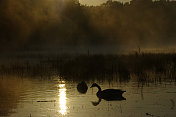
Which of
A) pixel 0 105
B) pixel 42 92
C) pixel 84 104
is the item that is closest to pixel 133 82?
pixel 42 92

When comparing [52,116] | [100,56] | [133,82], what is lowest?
[52,116]

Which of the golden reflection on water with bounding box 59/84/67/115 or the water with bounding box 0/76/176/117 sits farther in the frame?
the golden reflection on water with bounding box 59/84/67/115

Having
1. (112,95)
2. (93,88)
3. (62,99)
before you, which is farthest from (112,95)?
(93,88)

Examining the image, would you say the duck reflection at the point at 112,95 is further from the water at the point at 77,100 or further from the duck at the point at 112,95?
the water at the point at 77,100

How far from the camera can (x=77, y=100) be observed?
23.8 m

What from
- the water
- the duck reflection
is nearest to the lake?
the water

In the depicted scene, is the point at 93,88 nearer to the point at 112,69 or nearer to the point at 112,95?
the point at 112,95

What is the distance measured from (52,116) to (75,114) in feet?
3.71

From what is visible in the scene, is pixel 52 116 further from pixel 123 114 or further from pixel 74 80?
pixel 74 80

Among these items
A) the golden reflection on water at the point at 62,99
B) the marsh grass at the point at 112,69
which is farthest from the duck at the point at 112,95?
the marsh grass at the point at 112,69

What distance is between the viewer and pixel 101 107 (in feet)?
70.3

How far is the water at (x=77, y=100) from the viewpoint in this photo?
64.0 ft

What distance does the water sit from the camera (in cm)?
1950

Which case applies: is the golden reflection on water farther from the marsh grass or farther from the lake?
the marsh grass
